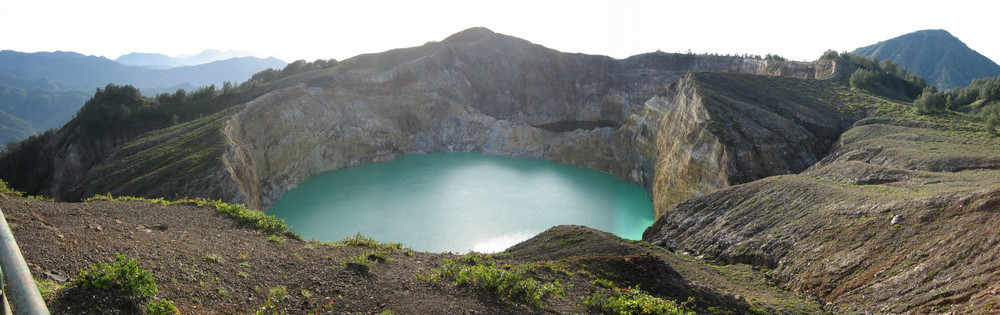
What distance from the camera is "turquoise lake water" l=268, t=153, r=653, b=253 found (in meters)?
28.1

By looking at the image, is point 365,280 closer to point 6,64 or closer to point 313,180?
point 313,180

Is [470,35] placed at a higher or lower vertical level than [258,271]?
higher

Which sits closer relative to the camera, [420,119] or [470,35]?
[420,119]

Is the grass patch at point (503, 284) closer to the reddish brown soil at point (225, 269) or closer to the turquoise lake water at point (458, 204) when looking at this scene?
the reddish brown soil at point (225, 269)

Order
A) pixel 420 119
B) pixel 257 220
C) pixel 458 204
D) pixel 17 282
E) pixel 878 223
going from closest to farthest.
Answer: pixel 17 282, pixel 257 220, pixel 878 223, pixel 458 204, pixel 420 119

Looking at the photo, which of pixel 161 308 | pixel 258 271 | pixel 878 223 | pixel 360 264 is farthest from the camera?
pixel 878 223

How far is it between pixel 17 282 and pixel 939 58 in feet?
496

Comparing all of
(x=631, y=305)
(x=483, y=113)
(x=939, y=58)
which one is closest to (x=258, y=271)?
(x=631, y=305)

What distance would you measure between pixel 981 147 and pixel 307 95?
1962 inches

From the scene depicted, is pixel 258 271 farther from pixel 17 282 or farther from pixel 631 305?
pixel 631 305

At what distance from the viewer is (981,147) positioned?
1912cm

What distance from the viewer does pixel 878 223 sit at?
12914 millimetres

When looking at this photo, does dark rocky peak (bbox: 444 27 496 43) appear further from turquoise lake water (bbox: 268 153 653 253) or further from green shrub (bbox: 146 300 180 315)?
green shrub (bbox: 146 300 180 315)

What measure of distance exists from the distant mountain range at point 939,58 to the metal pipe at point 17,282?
13262 centimetres
